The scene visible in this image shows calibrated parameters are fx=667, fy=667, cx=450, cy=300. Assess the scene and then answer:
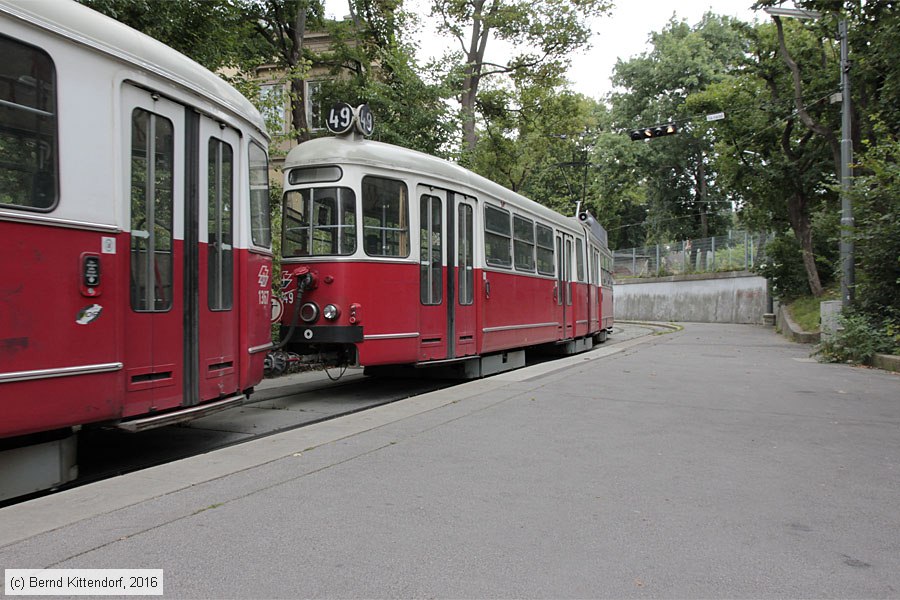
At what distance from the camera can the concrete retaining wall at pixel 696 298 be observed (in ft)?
121

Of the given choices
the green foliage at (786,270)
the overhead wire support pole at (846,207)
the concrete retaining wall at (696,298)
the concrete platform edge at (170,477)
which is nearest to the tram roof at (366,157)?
the concrete platform edge at (170,477)

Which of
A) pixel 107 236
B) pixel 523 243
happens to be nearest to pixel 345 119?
pixel 107 236

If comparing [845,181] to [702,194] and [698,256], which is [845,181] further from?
[702,194]

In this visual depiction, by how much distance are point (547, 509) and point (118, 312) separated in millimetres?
3216

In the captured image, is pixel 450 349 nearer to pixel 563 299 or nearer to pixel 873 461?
pixel 873 461

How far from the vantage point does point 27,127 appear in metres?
4.13

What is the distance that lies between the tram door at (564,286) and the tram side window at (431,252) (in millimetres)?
6012

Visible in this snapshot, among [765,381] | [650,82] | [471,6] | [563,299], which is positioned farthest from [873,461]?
[650,82]

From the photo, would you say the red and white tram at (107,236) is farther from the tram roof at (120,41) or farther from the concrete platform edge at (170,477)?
the concrete platform edge at (170,477)

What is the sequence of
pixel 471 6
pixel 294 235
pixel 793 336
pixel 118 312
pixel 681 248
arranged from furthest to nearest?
pixel 681 248 → pixel 471 6 → pixel 793 336 → pixel 294 235 → pixel 118 312

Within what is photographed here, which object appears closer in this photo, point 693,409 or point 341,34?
point 693,409

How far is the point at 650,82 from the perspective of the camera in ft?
142

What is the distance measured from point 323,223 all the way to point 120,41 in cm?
371

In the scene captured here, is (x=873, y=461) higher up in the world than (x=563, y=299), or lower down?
lower down
